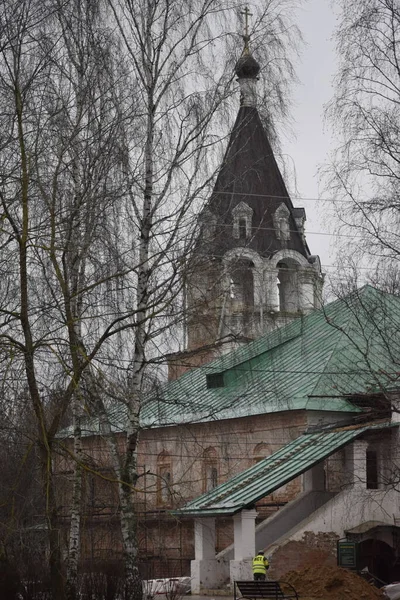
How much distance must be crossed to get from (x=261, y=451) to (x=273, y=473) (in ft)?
→ 17.2

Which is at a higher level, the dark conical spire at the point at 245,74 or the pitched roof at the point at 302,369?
the dark conical spire at the point at 245,74

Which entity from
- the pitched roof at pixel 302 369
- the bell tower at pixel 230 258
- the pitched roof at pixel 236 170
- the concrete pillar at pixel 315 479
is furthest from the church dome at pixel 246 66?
the concrete pillar at pixel 315 479

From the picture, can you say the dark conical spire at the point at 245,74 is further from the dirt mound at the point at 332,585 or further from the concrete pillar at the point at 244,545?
the concrete pillar at the point at 244,545

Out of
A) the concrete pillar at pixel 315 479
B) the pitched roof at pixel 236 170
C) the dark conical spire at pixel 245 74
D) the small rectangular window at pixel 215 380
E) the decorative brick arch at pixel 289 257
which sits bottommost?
the concrete pillar at pixel 315 479

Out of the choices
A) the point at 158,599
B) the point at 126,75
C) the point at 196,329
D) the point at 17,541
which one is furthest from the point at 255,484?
the point at 126,75

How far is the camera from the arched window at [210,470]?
33.4m

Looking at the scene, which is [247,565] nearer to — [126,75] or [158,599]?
[158,599]

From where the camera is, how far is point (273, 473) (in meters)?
26.2

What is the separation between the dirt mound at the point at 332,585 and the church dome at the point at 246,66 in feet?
33.2

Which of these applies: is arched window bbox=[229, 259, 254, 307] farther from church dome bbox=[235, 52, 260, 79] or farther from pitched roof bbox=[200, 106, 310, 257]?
church dome bbox=[235, 52, 260, 79]

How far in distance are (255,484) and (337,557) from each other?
2.55 metres

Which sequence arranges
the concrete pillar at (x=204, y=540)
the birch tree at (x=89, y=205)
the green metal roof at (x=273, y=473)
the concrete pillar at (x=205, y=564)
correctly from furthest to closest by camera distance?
the concrete pillar at (x=204, y=540)
the concrete pillar at (x=205, y=564)
the green metal roof at (x=273, y=473)
the birch tree at (x=89, y=205)

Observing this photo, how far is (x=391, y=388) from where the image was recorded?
1019 inches

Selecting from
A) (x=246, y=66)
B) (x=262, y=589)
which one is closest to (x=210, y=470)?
(x=262, y=589)
